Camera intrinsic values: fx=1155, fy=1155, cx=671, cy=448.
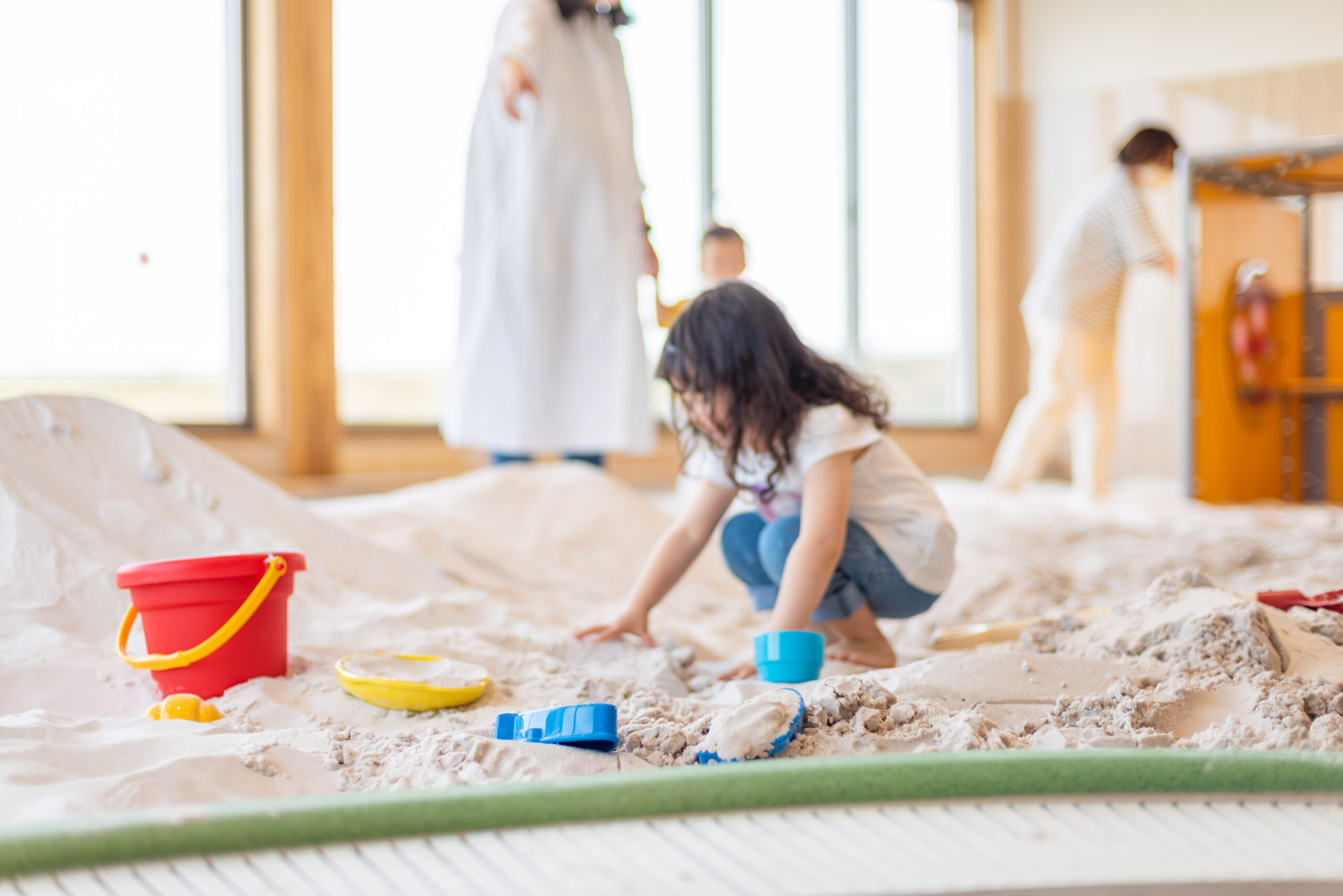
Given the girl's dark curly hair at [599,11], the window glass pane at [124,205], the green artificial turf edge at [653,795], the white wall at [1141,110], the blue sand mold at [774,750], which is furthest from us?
the white wall at [1141,110]

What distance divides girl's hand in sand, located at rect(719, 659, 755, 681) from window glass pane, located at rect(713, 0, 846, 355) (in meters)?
3.47

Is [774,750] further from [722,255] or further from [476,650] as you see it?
[722,255]

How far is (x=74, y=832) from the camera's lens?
63cm

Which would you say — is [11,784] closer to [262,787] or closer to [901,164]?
[262,787]

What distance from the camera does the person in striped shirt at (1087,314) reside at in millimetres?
3594

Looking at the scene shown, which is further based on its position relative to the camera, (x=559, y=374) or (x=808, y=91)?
(x=808, y=91)

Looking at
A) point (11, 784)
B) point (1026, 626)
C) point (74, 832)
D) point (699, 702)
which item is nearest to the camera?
point (74, 832)

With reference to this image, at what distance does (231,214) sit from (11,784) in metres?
2.58

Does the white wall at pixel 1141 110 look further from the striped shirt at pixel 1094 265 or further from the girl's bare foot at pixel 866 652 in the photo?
the girl's bare foot at pixel 866 652

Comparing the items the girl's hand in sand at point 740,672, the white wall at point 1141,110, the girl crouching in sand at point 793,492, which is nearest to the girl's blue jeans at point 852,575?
the girl crouching in sand at point 793,492

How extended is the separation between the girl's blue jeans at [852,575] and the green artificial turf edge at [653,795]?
26.7 inches

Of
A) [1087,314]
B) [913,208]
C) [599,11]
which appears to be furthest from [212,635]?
[913,208]

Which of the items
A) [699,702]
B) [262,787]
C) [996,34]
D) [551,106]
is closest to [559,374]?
[551,106]

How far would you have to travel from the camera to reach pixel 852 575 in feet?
4.75
